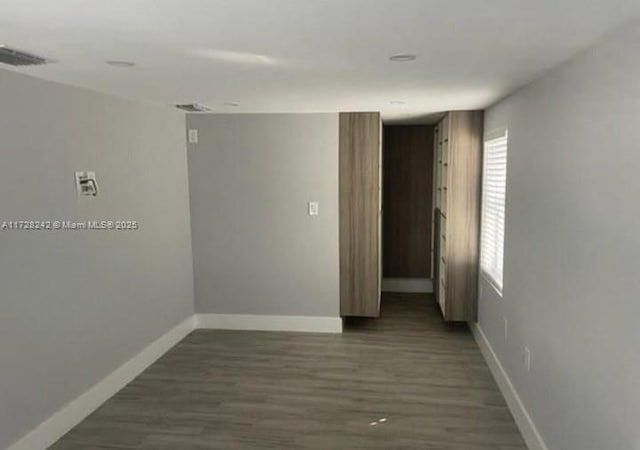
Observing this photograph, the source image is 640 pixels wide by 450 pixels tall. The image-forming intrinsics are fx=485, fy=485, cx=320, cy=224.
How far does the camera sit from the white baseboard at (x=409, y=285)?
6391 mm

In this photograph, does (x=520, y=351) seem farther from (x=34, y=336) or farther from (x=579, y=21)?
(x=34, y=336)

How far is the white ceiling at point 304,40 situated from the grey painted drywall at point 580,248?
0.68 ft

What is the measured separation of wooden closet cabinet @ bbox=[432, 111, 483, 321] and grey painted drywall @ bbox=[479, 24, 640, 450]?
1.17 metres

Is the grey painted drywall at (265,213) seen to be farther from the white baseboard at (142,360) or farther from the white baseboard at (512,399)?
the white baseboard at (512,399)

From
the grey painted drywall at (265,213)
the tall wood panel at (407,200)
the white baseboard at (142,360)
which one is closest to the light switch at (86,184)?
the white baseboard at (142,360)

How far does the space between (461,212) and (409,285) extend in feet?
6.76

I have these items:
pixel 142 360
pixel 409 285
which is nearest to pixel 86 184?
pixel 142 360

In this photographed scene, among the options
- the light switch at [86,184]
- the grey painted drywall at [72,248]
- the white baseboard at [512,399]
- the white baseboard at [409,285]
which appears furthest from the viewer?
the white baseboard at [409,285]

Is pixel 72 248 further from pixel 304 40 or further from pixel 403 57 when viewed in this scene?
pixel 403 57

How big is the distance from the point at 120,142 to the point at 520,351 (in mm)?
3148

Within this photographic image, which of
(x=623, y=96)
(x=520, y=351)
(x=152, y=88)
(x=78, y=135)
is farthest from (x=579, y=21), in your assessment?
(x=78, y=135)

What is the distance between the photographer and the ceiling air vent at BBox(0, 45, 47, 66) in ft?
6.93

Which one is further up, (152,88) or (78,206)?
(152,88)

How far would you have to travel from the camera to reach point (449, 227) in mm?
4652
